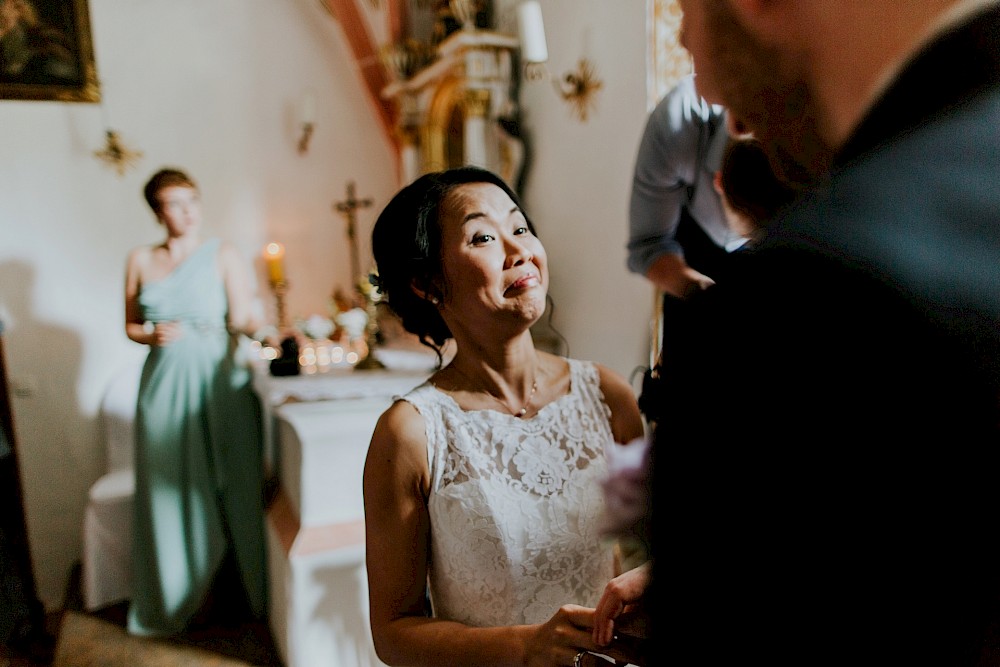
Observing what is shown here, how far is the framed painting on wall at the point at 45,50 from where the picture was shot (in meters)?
2.50

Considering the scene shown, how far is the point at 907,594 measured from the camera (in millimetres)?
290

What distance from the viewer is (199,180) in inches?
155

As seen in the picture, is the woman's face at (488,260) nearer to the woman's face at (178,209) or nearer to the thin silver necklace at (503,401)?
the thin silver necklace at (503,401)

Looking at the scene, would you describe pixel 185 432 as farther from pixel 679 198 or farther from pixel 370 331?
pixel 679 198

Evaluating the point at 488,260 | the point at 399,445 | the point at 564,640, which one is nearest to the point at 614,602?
the point at 564,640

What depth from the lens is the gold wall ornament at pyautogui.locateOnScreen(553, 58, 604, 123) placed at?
9.57 feet

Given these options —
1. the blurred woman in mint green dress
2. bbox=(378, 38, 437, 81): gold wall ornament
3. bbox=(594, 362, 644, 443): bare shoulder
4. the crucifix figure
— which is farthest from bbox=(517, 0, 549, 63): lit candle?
bbox=(594, 362, 644, 443): bare shoulder

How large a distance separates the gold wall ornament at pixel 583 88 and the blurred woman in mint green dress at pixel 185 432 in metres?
1.75

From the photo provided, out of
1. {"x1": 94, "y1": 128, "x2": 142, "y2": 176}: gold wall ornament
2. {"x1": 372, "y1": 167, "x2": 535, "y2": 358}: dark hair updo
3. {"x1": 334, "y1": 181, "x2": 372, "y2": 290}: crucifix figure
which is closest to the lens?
{"x1": 372, "y1": 167, "x2": 535, "y2": 358}: dark hair updo

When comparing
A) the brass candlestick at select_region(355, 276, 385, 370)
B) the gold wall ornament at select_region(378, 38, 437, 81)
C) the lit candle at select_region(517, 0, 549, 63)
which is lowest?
the brass candlestick at select_region(355, 276, 385, 370)

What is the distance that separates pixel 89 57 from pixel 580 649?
3310 mm

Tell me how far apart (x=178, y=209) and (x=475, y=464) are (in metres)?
2.17

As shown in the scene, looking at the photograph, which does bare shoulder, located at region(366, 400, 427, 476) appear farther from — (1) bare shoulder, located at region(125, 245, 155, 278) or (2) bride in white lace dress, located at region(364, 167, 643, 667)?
(1) bare shoulder, located at region(125, 245, 155, 278)

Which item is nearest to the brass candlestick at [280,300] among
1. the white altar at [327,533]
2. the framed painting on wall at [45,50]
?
the framed painting on wall at [45,50]
